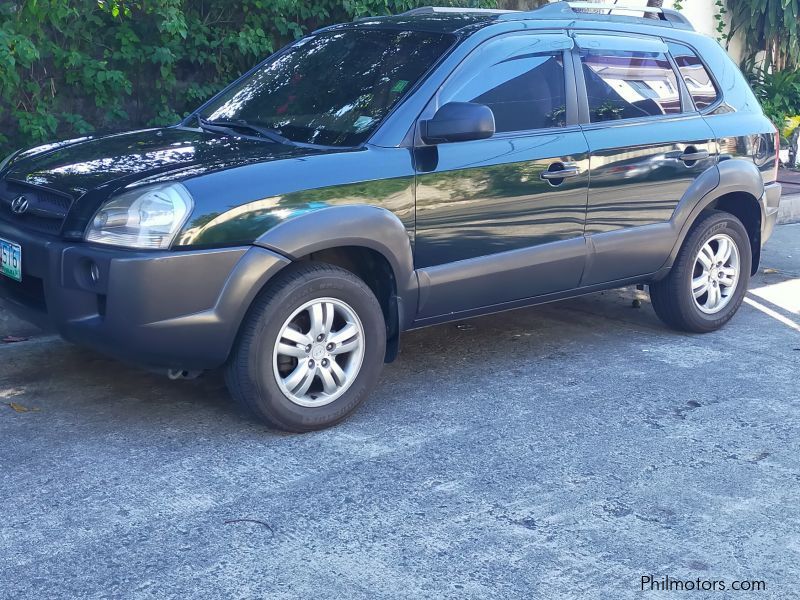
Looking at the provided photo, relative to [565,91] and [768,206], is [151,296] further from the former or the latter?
[768,206]

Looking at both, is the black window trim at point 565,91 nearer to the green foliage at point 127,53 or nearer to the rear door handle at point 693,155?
the rear door handle at point 693,155

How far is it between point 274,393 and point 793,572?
208 cm

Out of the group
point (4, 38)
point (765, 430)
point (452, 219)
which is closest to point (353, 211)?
point (452, 219)

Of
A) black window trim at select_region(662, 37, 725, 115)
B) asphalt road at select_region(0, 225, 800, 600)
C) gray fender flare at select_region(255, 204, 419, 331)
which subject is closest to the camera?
asphalt road at select_region(0, 225, 800, 600)

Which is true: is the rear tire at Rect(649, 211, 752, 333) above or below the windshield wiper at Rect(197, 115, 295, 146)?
below

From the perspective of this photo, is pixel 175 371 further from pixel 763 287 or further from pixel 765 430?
pixel 763 287

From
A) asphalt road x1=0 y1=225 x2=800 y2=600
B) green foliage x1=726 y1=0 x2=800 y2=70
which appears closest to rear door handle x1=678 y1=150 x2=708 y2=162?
asphalt road x1=0 y1=225 x2=800 y2=600

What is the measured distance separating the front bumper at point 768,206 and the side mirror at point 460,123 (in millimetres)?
2449

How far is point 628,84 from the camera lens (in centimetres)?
565

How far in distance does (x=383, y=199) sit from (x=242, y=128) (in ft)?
3.31

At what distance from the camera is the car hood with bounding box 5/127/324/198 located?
14.2 feet

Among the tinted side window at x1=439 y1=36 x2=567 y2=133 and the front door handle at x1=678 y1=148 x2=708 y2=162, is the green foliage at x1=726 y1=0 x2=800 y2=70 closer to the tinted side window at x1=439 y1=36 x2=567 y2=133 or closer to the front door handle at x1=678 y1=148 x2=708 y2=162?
the front door handle at x1=678 y1=148 x2=708 y2=162

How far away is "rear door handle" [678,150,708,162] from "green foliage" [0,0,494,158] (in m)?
3.65

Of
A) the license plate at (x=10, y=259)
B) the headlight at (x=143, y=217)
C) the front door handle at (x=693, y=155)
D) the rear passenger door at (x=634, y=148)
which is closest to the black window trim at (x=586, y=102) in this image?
the rear passenger door at (x=634, y=148)
